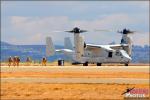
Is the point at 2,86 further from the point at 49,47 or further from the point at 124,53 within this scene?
the point at 49,47

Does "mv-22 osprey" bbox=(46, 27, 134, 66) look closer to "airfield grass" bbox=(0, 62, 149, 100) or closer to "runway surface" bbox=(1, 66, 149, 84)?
"runway surface" bbox=(1, 66, 149, 84)

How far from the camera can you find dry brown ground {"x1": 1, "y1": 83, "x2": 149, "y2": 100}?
31516 mm

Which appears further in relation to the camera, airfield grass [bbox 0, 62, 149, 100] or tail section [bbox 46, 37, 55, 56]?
tail section [bbox 46, 37, 55, 56]

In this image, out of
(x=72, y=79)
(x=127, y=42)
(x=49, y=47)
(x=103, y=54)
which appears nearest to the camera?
(x=72, y=79)

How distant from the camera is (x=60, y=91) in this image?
113 feet

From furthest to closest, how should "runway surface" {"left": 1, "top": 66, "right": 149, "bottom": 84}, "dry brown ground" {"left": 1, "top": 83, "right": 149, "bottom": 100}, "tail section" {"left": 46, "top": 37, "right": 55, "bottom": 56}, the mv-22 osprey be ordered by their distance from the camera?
"tail section" {"left": 46, "top": 37, "right": 55, "bottom": 56}
the mv-22 osprey
"runway surface" {"left": 1, "top": 66, "right": 149, "bottom": 84}
"dry brown ground" {"left": 1, "top": 83, "right": 149, "bottom": 100}

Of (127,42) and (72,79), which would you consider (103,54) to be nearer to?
(127,42)

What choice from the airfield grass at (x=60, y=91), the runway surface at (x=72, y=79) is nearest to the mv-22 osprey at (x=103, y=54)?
the runway surface at (x=72, y=79)

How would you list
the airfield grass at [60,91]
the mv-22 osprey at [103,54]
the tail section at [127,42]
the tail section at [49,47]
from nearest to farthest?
the airfield grass at [60,91] < the mv-22 osprey at [103,54] < the tail section at [127,42] < the tail section at [49,47]

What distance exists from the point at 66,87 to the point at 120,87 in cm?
364

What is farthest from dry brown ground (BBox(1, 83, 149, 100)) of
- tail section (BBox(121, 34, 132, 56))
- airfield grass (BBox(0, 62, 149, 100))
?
tail section (BBox(121, 34, 132, 56))

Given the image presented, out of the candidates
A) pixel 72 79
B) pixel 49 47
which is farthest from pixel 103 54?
pixel 72 79

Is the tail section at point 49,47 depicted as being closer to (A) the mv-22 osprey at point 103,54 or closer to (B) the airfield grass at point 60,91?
(A) the mv-22 osprey at point 103,54

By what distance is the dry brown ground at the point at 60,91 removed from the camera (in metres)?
31.5
